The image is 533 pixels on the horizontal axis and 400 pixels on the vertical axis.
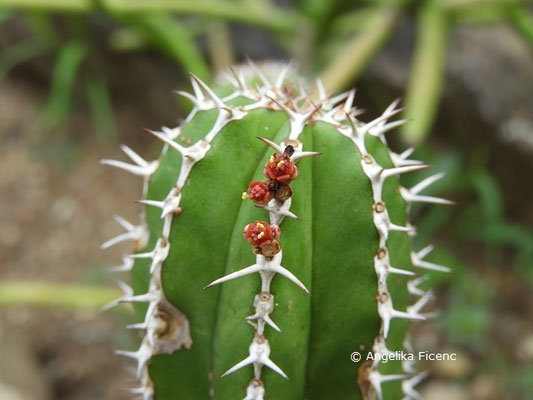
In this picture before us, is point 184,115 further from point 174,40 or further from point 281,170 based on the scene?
point 281,170

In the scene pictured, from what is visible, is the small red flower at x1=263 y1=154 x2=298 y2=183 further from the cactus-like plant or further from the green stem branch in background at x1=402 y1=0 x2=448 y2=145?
the green stem branch in background at x1=402 y1=0 x2=448 y2=145

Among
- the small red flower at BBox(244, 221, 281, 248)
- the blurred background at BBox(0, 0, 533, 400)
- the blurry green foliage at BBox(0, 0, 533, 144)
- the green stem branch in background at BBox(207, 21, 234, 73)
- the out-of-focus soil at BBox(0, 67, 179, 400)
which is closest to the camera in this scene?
the small red flower at BBox(244, 221, 281, 248)

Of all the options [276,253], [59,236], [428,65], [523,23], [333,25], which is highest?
[333,25]

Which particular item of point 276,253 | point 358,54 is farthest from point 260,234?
point 358,54

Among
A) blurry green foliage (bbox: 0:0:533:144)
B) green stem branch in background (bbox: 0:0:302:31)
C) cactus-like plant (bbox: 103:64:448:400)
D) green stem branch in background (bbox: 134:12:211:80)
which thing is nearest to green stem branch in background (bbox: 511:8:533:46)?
blurry green foliage (bbox: 0:0:533:144)

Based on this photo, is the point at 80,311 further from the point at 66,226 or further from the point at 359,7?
the point at 359,7

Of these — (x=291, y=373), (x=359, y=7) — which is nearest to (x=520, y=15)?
(x=359, y=7)

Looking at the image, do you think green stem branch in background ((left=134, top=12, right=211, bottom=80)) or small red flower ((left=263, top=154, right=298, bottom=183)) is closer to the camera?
small red flower ((left=263, top=154, right=298, bottom=183))

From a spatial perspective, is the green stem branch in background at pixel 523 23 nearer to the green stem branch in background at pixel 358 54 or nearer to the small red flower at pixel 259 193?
the green stem branch in background at pixel 358 54
